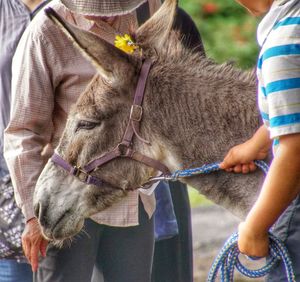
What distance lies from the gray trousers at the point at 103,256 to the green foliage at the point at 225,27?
7.77 metres

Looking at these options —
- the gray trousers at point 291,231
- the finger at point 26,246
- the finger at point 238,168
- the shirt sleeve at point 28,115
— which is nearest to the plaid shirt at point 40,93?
the shirt sleeve at point 28,115

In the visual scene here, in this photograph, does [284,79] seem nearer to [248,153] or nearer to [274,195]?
[274,195]

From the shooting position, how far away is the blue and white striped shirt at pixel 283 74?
2.97 meters

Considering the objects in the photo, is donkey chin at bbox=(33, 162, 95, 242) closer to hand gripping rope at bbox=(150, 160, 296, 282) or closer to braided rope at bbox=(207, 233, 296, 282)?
hand gripping rope at bbox=(150, 160, 296, 282)

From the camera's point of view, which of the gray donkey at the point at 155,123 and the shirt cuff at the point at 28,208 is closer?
the gray donkey at the point at 155,123

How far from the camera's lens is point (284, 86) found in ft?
9.78

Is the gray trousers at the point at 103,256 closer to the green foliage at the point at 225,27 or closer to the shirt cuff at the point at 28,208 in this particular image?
the shirt cuff at the point at 28,208

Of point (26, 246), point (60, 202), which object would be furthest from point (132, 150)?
point (26, 246)

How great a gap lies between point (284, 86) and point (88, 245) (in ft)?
5.81

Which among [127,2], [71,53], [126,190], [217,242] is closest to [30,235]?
[126,190]

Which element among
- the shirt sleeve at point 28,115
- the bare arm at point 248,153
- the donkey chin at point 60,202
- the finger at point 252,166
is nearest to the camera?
the bare arm at point 248,153

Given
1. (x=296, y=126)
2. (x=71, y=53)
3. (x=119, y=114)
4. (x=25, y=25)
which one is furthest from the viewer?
(x=25, y=25)

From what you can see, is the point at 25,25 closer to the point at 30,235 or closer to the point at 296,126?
the point at 30,235

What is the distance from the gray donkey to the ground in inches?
128
